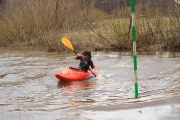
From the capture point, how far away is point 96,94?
5.75 metres

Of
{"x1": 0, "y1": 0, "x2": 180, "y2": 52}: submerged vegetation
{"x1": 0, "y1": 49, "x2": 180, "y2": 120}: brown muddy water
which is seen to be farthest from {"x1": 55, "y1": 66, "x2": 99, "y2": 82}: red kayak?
{"x1": 0, "y1": 0, "x2": 180, "y2": 52}: submerged vegetation

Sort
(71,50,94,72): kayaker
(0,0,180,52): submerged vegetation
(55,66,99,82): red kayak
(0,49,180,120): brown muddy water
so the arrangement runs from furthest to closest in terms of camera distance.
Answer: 1. (0,0,180,52): submerged vegetation
2. (71,50,94,72): kayaker
3. (55,66,99,82): red kayak
4. (0,49,180,120): brown muddy water

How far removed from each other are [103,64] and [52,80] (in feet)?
9.48

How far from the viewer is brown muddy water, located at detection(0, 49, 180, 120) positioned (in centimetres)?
432

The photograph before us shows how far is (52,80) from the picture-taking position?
7.59m

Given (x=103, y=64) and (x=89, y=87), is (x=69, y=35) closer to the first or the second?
(x=103, y=64)

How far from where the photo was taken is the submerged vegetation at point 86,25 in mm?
11328

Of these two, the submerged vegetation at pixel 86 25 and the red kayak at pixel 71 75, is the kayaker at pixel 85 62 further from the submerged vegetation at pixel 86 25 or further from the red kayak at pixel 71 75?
the submerged vegetation at pixel 86 25

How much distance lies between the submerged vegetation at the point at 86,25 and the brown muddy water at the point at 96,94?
2.16m

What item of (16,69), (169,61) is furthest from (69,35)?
(169,61)

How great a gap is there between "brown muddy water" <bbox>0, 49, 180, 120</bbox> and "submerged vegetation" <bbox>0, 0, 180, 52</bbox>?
216cm

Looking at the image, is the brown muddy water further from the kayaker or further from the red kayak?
the kayaker

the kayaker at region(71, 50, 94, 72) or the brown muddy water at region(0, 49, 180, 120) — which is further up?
the kayaker at region(71, 50, 94, 72)

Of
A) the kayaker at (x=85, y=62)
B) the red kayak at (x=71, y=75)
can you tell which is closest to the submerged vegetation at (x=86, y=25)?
the kayaker at (x=85, y=62)
